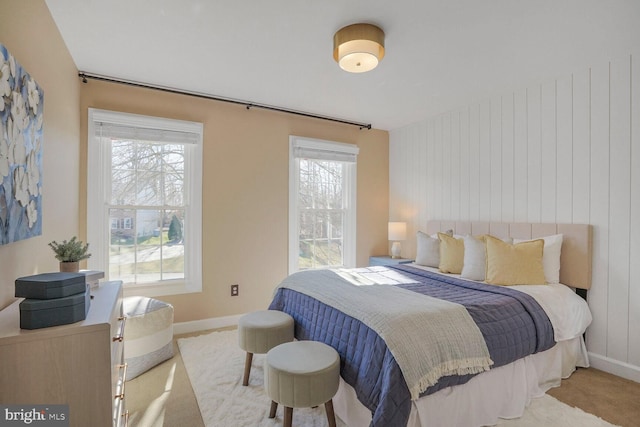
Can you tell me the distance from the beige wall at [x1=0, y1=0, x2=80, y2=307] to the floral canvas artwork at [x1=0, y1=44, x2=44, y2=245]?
99 mm

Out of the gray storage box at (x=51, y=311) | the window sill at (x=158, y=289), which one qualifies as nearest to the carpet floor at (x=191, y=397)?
the window sill at (x=158, y=289)

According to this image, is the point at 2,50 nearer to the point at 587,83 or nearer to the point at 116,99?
the point at 116,99

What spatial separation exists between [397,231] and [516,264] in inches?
72.3

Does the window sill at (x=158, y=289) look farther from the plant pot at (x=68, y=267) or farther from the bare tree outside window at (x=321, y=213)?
the plant pot at (x=68, y=267)

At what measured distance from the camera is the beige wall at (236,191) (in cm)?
344

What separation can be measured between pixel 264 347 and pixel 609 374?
9.02 feet

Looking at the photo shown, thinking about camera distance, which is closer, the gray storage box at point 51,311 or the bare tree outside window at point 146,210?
the gray storage box at point 51,311

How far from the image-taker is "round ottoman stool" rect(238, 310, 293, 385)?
2322 mm

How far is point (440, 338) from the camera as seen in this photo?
179 centimetres

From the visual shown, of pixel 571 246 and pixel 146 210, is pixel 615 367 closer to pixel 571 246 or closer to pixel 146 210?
pixel 571 246

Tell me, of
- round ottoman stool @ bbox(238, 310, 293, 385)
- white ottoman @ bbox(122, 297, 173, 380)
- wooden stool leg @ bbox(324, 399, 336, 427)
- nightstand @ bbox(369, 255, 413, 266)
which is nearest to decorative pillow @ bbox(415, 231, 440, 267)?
nightstand @ bbox(369, 255, 413, 266)

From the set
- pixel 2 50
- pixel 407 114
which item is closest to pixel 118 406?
pixel 2 50

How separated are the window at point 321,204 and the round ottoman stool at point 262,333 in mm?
1640

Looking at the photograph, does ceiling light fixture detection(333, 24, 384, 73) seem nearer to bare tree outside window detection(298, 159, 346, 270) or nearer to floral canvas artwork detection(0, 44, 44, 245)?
floral canvas artwork detection(0, 44, 44, 245)
